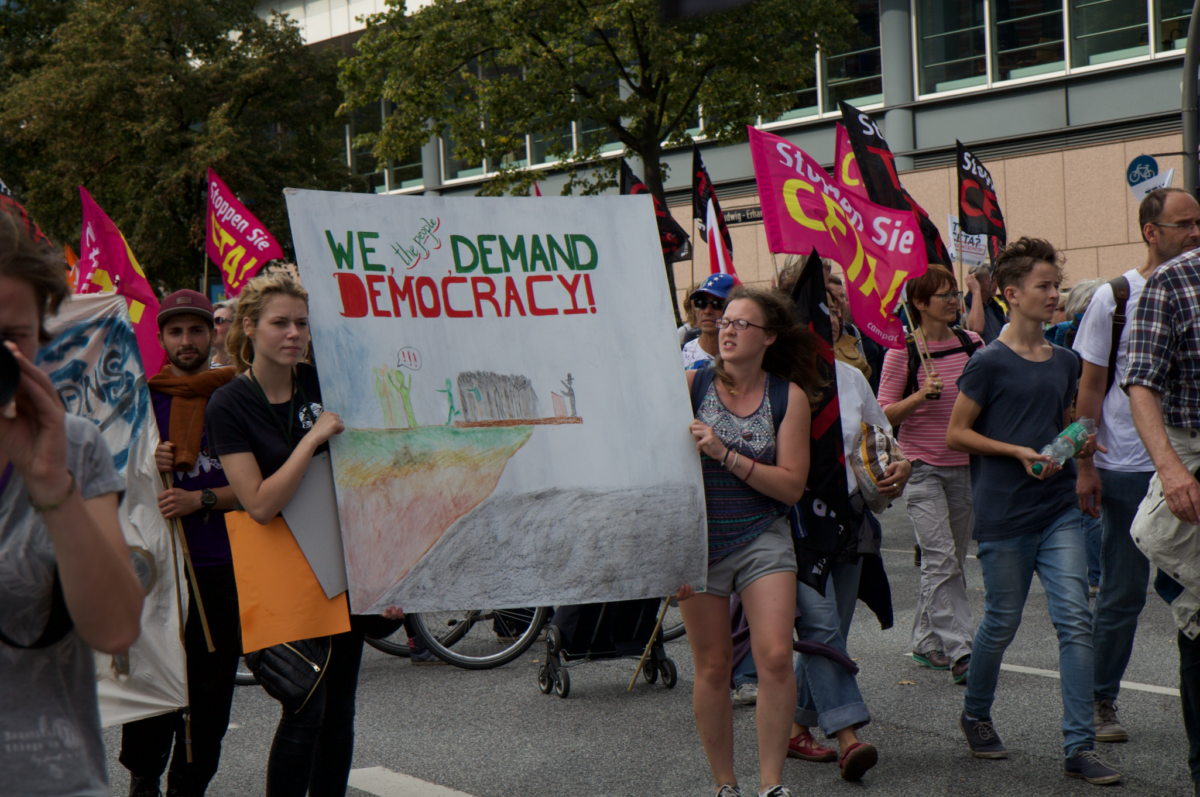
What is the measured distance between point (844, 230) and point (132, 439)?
3257mm

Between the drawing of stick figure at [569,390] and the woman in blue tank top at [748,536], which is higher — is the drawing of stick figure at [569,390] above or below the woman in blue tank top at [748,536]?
above

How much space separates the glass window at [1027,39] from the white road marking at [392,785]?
66.5 ft

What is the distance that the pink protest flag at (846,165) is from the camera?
660 cm

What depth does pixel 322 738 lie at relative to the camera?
11.8 feet

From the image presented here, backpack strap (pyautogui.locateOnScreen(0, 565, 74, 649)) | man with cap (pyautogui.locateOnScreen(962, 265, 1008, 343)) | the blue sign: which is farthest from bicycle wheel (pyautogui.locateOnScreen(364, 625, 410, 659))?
the blue sign

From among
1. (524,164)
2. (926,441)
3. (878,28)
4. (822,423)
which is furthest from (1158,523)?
(524,164)

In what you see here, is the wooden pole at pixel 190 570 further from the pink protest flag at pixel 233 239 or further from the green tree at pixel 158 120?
the green tree at pixel 158 120

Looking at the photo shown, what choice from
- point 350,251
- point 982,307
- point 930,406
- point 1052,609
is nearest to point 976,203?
point 982,307

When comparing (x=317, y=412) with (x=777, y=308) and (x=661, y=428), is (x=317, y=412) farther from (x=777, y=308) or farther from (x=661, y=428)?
(x=777, y=308)

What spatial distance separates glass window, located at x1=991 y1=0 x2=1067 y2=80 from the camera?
69.9 ft

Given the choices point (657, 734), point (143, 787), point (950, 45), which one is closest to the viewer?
point (143, 787)

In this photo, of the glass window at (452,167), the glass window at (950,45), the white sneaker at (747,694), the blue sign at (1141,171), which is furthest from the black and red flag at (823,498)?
the glass window at (452,167)

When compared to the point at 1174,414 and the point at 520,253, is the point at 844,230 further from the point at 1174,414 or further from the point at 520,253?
the point at 520,253

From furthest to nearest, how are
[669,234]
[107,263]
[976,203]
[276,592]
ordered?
[669,234]
[976,203]
[107,263]
[276,592]
